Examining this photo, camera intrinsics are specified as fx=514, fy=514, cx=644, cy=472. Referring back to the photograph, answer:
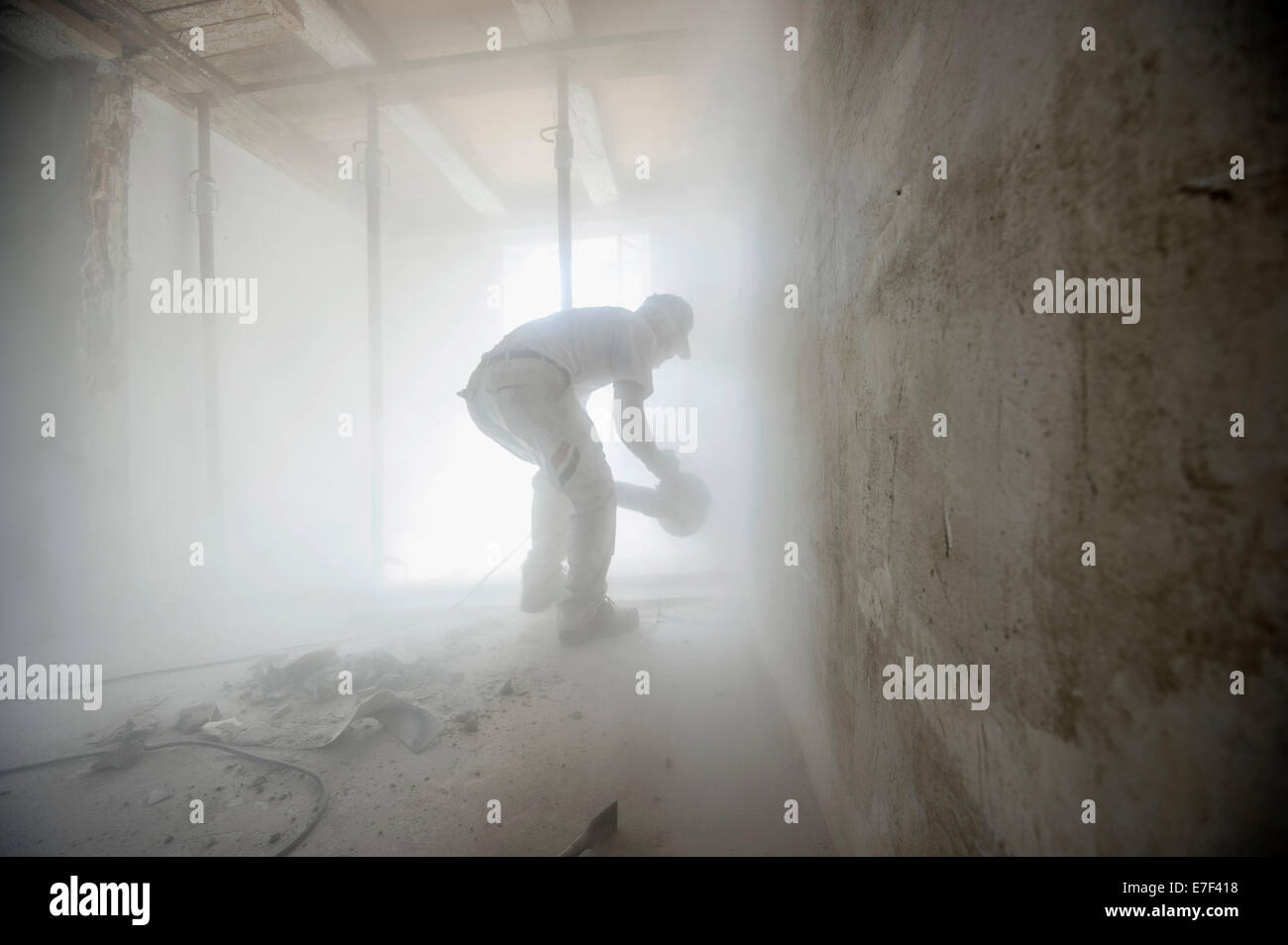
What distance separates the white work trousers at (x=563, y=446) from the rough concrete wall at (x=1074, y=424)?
172 centimetres

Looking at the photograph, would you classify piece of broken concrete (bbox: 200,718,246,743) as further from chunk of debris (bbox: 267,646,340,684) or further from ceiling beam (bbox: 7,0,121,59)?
ceiling beam (bbox: 7,0,121,59)

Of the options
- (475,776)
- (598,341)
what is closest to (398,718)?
(475,776)

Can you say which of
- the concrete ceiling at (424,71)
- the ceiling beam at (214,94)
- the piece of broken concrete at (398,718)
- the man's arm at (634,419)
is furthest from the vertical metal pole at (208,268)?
the man's arm at (634,419)

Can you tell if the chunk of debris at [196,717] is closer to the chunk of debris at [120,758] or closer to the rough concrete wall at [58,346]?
the chunk of debris at [120,758]

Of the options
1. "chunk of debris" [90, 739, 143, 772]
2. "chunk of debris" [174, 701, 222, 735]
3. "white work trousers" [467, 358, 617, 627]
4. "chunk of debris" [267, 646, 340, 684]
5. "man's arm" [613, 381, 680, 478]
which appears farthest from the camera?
"man's arm" [613, 381, 680, 478]

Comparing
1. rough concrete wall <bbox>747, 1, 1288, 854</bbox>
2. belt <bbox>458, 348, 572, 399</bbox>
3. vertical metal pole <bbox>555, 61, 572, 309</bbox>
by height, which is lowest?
rough concrete wall <bbox>747, 1, 1288, 854</bbox>

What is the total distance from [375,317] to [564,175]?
1.59m

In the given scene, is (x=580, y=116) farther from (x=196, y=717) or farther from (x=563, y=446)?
(x=196, y=717)

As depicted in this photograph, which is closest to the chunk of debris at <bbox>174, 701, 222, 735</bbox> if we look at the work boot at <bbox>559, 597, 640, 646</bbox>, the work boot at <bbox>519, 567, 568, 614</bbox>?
the work boot at <bbox>559, 597, 640, 646</bbox>

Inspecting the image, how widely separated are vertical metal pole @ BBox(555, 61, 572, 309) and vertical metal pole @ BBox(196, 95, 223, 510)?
2.32m

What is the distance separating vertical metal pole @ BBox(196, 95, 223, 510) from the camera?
11.1 feet

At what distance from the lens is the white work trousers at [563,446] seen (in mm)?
2365
